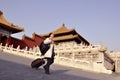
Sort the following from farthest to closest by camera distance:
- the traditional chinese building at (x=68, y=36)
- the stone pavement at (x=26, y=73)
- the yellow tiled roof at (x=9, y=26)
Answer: the traditional chinese building at (x=68, y=36) → the yellow tiled roof at (x=9, y=26) → the stone pavement at (x=26, y=73)

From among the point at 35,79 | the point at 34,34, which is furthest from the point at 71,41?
the point at 35,79

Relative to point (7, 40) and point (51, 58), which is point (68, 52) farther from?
point (51, 58)

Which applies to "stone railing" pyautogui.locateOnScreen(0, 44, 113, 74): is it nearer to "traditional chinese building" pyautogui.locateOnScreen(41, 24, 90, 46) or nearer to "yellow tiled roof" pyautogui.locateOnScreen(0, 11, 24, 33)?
"traditional chinese building" pyautogui.locateOnScreen(41, 24, 90, 46)

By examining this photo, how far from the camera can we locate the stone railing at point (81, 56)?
734 inches

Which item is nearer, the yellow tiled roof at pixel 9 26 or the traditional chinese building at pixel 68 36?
the yellow tiled roof at pixel 9 26

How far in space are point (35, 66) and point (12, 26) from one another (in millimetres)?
21886

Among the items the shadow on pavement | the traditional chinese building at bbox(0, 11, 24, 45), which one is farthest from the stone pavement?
the traditional chinese building at bbox(0, 11, 24, 45)

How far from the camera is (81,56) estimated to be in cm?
2384

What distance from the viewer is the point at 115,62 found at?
26.0m

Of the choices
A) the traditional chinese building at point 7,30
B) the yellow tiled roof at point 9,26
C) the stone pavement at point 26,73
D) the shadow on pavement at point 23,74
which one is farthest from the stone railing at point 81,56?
the shadow on pavement at point 23,74

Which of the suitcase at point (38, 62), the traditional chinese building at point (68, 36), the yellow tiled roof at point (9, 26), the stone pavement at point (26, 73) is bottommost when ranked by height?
the stone pavement at point (26, 73)

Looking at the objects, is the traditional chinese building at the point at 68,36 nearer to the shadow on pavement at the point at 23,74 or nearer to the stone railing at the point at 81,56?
the stone railing at the point at 81,56

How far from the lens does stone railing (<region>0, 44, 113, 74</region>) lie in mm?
18656

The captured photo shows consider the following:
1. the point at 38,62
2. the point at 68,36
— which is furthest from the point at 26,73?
the point at 68,36
